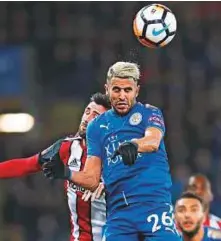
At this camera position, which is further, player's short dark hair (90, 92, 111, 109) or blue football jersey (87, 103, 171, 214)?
player's short dark hair (90, 92, 111, 109)

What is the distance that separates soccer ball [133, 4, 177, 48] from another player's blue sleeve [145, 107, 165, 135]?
95 centimetres

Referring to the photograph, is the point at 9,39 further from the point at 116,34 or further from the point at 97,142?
the point at 97,142

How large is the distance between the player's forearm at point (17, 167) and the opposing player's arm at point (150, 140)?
1324 mm

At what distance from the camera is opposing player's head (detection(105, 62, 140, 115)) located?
264 inches

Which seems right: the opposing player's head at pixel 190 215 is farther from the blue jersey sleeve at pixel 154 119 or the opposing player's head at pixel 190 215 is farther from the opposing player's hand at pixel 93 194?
the blue jersey sleeve at pixel 154 119

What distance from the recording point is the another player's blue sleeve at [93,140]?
686 cm

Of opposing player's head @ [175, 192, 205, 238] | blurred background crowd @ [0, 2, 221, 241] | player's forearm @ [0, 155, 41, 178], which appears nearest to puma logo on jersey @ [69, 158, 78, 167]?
player's forearm @ [0, 155, 41, 178]

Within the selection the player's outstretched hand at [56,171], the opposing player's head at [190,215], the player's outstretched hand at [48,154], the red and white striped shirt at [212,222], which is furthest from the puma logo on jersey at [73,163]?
the red and white striped shirt at [212,222]

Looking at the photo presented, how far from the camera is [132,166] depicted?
6656 millimetres

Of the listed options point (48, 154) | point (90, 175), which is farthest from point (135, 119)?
point (48, 154)

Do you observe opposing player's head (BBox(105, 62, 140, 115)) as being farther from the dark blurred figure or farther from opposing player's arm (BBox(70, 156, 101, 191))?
the dark blurred figure

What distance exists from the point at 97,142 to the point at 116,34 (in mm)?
11542

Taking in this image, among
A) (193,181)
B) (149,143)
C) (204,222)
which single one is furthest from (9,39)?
(149,143)

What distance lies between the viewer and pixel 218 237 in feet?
30.6
